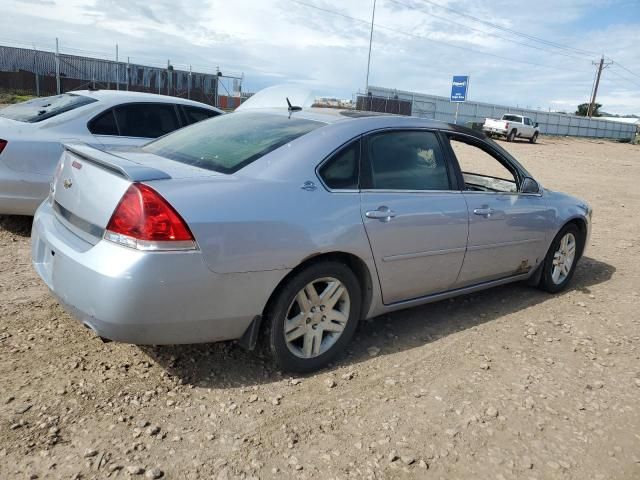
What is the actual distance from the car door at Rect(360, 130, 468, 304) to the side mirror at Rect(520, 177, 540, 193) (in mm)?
887

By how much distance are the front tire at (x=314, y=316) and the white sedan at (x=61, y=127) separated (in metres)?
2.32

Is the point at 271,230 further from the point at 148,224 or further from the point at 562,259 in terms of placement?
the point at 562,259

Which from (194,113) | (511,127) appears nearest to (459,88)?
(511,127)

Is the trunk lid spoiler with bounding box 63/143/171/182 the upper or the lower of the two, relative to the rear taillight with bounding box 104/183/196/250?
upper

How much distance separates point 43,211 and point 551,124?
5974 cm

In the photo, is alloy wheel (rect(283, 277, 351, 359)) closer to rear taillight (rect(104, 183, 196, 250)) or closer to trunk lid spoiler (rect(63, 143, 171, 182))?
rear taillight (rect(104, 183, 196, 250))

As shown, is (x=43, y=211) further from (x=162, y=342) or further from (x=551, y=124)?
(x=551, y=124)

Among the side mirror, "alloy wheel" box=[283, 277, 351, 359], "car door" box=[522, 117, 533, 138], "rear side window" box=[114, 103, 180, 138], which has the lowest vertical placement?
"alloy wheel" box=[283, 277, 351, 359]

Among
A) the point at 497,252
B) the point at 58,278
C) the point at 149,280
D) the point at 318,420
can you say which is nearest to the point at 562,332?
the point at 497,252

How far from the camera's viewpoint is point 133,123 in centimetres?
597

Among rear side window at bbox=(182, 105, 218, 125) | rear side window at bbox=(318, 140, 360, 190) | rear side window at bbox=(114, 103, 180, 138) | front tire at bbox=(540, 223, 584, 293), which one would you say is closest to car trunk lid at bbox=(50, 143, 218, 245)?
rear side window at bbox=(318, 140, 360, 190)

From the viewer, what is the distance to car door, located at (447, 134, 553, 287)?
403cm

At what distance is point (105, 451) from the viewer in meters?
2.44

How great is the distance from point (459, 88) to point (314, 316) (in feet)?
108
